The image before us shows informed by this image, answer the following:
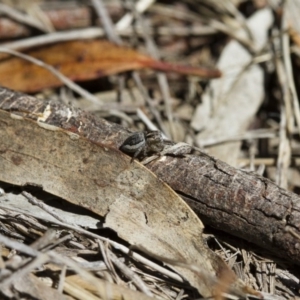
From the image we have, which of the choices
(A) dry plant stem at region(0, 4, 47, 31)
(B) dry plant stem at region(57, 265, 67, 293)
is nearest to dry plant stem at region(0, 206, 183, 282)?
(B) dry plant stem at region(57, 265, 67, 293)

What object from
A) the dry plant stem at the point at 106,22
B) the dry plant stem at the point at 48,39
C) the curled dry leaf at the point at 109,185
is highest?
the dry plant stem at the point at 106,22

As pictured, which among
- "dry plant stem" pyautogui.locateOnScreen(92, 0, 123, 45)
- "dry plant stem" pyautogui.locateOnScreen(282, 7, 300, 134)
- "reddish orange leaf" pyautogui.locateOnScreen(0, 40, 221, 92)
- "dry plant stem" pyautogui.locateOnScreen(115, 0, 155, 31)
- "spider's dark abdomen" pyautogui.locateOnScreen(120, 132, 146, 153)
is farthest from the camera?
"dry plant stem" pyautogui.locateOnScreen(115, 0, 155, 31)

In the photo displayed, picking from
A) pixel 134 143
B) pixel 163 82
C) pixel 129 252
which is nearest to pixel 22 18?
pixel 163 82

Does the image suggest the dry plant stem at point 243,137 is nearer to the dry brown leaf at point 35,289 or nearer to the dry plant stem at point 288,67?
the dry plant stem at point 288,67

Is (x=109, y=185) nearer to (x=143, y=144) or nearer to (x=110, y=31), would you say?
(x=143, y=144)

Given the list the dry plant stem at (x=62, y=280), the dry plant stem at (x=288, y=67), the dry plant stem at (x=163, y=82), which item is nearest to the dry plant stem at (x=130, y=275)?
the dry plant stem at (x=62, y=280)

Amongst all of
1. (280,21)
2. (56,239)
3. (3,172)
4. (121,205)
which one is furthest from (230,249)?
(280,21)

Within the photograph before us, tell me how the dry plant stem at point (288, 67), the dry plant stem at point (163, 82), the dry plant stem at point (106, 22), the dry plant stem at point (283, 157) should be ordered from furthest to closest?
the dry plant stem at point (106, 22) < the dry plant stem at point (163, 82) < the dry plant stem at point (288, 67) < the dry plant stem at point (283, 157)

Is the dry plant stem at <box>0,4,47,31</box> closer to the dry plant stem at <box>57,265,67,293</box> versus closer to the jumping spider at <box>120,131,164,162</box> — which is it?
the jumping spider at <box>120,131,164,162</box>
